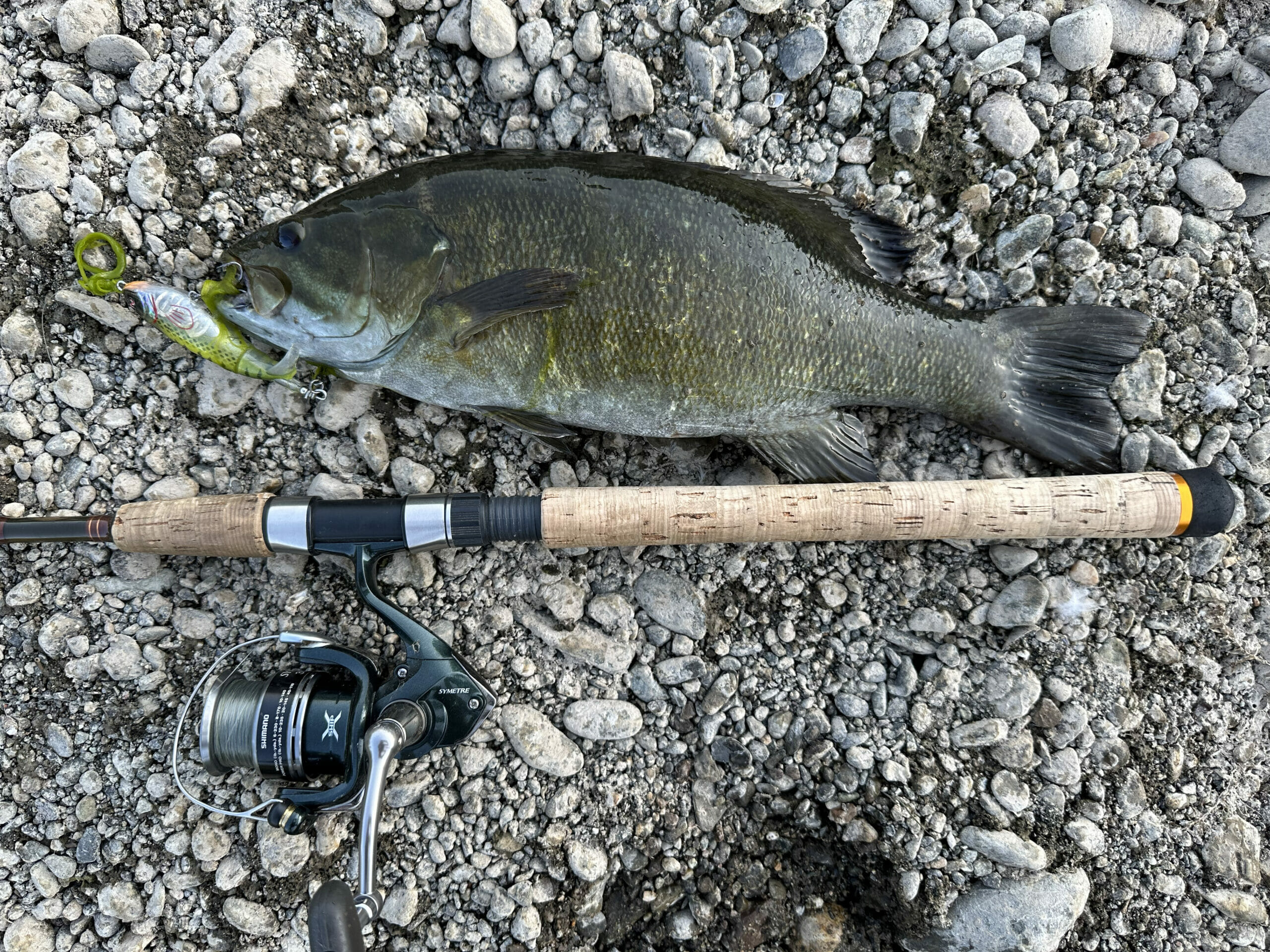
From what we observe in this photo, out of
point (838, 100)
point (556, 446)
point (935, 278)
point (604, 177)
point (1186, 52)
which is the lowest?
point (556, 446)

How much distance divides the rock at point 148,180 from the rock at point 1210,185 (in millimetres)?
3524

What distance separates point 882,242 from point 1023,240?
1.74 feet

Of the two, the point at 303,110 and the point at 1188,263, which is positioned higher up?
the point at 303,110

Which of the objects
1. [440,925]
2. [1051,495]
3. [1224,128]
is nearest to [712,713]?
[440,925]

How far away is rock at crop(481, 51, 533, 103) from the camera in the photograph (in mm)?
2449

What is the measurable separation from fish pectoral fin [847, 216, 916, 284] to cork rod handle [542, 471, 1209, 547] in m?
0.76

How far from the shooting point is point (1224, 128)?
253cm

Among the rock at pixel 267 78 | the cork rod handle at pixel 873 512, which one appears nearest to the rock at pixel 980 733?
the cork rod handle at pixel 873 512

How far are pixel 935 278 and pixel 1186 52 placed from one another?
46.3 inches

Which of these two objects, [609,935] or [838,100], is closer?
[609,935]

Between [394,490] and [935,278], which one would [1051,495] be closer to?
[935,278]

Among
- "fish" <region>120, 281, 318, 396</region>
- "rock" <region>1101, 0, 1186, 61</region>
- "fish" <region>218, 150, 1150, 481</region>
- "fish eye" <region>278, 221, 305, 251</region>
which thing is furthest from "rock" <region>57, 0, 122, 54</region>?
"rock" <region>1101, 0, 1186, 61</region>

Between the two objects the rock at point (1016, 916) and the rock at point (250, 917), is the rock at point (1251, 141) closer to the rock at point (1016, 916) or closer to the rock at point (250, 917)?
the rock at point (1016, 916)

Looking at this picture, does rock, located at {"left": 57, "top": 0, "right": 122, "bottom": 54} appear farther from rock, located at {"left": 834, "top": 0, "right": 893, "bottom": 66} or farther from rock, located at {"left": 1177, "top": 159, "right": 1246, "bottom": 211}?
rock, located at {"left": 1177, "top": 159, "right": 1246, "bottom": 211}
